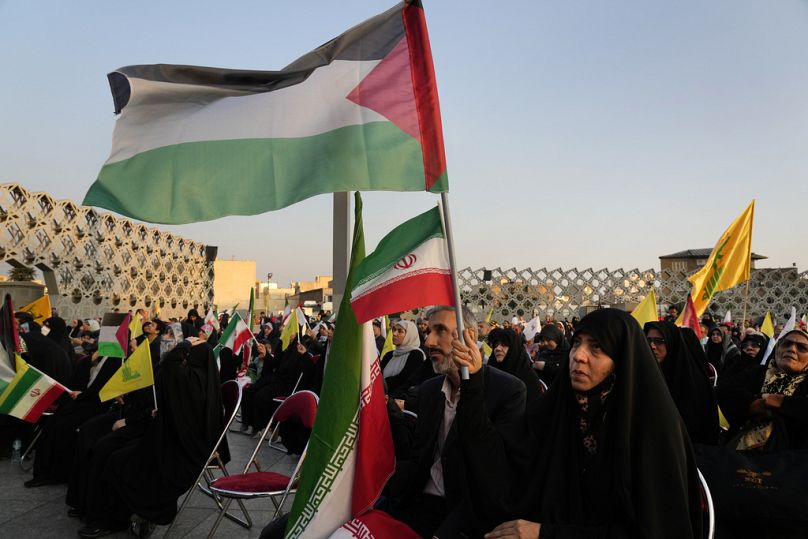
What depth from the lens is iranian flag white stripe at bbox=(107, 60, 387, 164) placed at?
8.22 ft

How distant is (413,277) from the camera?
7.29 ft

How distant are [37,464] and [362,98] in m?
5.07

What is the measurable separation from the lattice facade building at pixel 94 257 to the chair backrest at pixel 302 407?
31.6 metres

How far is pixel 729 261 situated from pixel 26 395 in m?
7.83

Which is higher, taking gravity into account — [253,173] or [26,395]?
[253,173]

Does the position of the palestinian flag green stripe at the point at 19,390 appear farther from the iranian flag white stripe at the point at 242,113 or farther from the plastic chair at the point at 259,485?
the iranian flag white stripe at the point at 242,113

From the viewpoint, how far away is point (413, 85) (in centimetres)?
245

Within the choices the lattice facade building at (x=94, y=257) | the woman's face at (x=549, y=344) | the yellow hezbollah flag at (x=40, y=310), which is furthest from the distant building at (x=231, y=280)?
the woman's face at (x=549, y=344)

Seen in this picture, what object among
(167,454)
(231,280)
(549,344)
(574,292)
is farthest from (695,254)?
(167,454)

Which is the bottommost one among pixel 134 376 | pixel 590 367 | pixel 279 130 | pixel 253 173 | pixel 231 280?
pixel 134 376

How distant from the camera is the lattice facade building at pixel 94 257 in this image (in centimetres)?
3466

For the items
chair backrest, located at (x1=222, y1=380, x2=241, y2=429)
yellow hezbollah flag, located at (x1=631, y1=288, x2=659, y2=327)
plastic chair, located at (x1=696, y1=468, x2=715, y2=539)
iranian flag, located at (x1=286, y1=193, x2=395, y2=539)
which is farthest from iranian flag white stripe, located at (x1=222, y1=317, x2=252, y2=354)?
plastic chair, located at (x1=696, y1=468, x2=715, y2=539)

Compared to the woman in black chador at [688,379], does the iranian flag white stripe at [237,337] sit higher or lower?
higher

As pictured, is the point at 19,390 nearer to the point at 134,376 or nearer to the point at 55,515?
the point at 55,515
